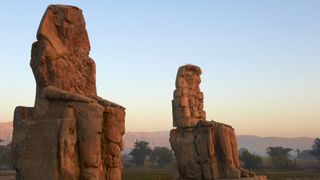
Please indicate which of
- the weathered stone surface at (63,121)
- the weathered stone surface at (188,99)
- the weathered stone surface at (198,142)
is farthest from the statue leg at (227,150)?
the weathered stone surface at (63,121)

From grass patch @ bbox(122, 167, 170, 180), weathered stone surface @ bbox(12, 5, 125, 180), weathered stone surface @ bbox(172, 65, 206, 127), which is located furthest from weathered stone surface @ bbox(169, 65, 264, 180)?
grass patch @ bbox(122, 167, 170, 180)

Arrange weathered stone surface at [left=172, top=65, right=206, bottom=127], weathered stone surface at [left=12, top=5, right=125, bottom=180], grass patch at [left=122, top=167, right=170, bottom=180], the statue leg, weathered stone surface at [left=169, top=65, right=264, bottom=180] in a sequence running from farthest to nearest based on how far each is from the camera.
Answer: grass patch at [left=122, top=167, right=170, bottom=180] → weathered stone surface at [left=172, top=65, right=206, bottom=127] → weathered stone surface at [left=169, top=65, right=264, bottom=180] → the statue leg → weathered stone surface at [left=12, top=5, right=125, bottom=180]

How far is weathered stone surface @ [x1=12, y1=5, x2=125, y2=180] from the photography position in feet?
24.7

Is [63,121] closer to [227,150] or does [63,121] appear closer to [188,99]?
[227,150]

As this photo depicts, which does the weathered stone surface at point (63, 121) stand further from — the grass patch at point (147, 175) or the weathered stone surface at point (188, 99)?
the grass patch at point (147, 175)

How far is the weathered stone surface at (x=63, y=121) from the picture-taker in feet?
24.7

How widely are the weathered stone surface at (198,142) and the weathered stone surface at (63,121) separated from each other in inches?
219

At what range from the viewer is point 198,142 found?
1362cm

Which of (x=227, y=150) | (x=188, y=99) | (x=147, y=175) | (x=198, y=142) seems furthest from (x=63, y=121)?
(x=147, y=175)

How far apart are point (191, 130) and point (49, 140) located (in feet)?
23.1

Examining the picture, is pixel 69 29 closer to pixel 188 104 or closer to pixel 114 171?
pixel 114 171

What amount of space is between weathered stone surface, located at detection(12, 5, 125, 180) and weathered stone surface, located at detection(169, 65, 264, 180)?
5568mm

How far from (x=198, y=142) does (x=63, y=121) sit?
686 centimetres

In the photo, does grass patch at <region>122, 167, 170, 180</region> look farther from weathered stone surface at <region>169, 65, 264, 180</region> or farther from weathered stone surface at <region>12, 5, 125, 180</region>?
weathered stone surface at <region>12, 5, 125, 180</region>
